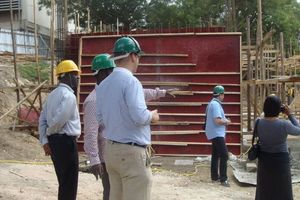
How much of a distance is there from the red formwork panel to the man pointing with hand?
32.9 ft

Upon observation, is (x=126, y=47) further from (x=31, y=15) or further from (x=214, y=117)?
(x=31, y=15)

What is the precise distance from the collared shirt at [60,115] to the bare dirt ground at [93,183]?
7.06 feet

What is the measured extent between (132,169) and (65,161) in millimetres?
1631

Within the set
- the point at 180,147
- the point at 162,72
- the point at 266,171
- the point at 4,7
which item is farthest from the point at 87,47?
the point at 4,7

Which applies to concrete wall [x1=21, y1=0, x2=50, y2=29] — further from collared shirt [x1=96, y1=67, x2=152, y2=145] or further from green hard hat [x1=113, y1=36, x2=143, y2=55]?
collared shirt [x1=96, y1=67, x2=152, y2=145]

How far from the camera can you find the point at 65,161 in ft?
18.8

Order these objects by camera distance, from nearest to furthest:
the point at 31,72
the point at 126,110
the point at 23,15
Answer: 1. the point at 126,110
2. the point at 31,72
3. the point at 23,15

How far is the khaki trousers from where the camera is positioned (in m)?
4.30

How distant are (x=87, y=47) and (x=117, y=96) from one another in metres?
10.8

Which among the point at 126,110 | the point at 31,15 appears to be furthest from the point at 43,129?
the point at 31,15

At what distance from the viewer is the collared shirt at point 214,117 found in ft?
32.4

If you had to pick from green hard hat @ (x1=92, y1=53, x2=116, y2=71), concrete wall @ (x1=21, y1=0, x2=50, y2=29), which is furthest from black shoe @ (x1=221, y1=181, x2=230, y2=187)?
concrete wall @ (x1=21, y1=0, x2=50, y2=29)

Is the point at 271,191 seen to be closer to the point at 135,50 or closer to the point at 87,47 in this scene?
the point at 135,50

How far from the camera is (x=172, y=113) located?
574 inches
